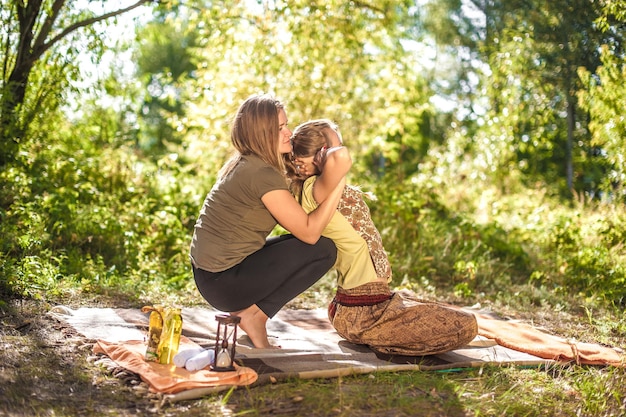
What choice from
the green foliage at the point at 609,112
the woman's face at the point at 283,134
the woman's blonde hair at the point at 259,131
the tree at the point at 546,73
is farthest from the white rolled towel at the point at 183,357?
the tree at the point at 546,73

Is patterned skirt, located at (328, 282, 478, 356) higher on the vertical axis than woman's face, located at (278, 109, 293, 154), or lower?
lower

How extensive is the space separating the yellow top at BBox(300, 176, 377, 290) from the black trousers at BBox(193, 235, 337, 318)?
0.07 meters

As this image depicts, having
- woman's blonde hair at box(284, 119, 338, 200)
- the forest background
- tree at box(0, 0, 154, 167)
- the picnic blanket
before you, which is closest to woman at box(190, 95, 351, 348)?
woman's blonde hair at box(284, 119, 338, 200)

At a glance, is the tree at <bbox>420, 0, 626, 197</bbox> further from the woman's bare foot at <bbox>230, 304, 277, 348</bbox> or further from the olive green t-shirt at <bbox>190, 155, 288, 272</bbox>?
the woman's bare foot at <bbox>230, 304, 277, 348</bbox>

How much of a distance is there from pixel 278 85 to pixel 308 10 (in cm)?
137

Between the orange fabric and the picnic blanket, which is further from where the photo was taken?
the orange fabric

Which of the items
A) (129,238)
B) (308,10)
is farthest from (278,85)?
(129,238)

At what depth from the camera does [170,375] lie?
2775 millimetres

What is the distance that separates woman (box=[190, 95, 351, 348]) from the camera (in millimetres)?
3135

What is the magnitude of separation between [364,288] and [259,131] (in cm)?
93

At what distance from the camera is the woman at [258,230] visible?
3.13 metres

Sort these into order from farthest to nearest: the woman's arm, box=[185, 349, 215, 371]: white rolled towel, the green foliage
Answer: the green foliage < the woman's arm < box=[185, 349, 215, 371]: white rolled towel

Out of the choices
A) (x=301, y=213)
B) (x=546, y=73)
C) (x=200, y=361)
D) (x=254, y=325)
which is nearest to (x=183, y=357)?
(x=200, y=361)

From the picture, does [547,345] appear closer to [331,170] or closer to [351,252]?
[351,252]
